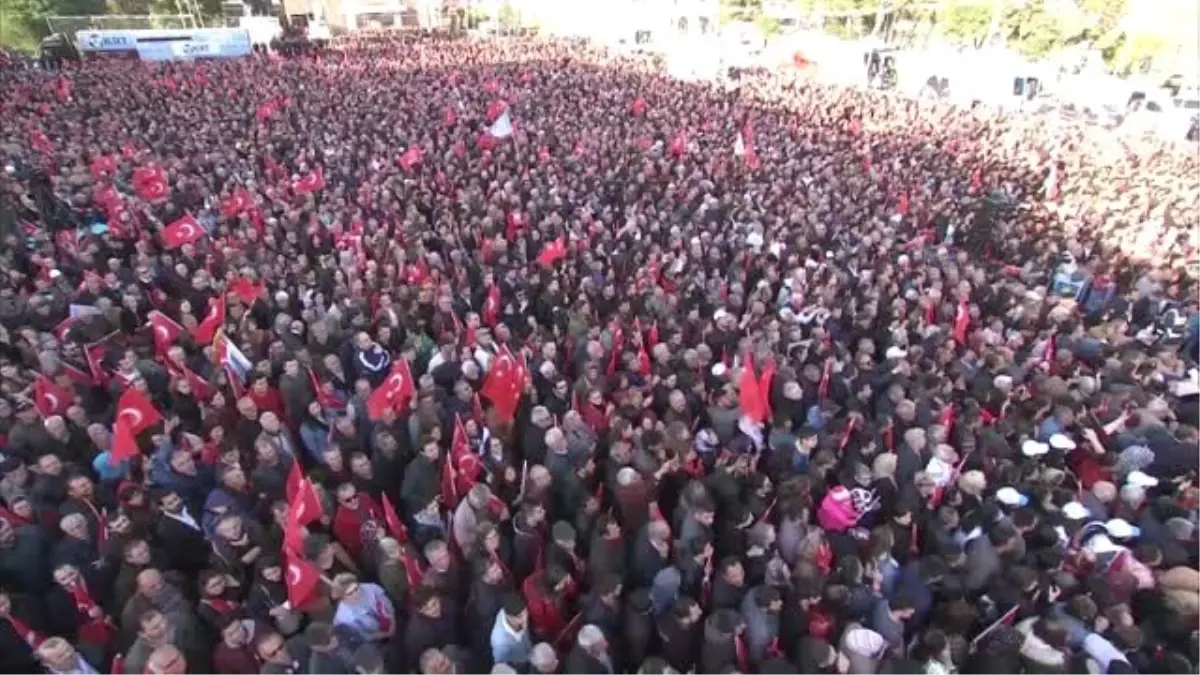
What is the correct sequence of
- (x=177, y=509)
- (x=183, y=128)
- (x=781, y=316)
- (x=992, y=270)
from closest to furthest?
1. (x=177, y=509)
2. (x=781, y=316)
3. (x=992, y=270)
4. (x=183, y=128)

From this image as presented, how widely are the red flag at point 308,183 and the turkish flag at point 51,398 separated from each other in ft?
17.0

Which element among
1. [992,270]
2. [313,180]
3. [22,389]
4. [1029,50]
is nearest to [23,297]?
[22,389]

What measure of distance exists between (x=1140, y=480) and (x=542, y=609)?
369 centimetres

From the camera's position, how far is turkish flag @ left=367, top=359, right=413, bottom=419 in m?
5.17

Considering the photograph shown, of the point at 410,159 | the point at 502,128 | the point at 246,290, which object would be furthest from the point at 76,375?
the point at 502,128

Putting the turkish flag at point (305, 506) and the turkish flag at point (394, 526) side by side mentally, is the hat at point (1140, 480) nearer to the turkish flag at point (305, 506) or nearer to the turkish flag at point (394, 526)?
the turkish flag at point (394, 526)

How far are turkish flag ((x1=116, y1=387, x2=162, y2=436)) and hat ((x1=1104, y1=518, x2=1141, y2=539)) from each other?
A: 5653 mm

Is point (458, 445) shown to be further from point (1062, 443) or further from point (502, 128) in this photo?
point (502, 128)

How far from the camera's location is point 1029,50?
101 feet

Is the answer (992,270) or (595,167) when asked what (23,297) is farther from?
(992,270)

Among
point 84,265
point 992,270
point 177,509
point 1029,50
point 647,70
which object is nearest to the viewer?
point 177,509

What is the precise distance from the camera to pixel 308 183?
34.6 ft

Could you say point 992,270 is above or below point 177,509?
below

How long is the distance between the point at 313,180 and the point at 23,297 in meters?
4.11
